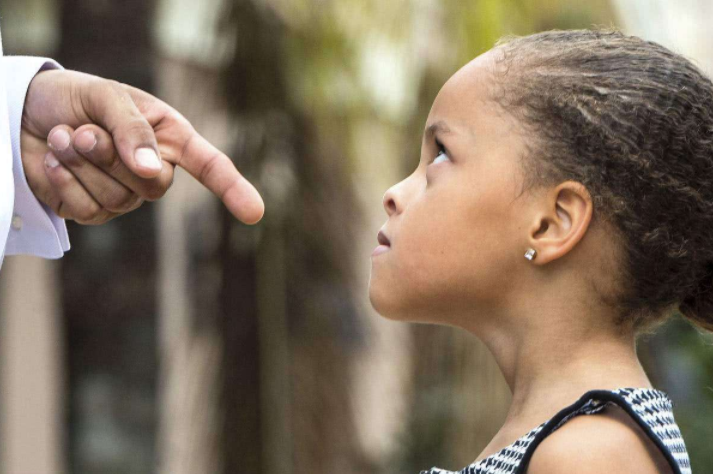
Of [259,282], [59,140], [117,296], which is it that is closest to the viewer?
[59,140]

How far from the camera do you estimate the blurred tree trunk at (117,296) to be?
15.8ft

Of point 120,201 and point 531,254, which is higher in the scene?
point 531,254

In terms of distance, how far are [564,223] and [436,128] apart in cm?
35

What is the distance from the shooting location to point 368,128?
477 cm

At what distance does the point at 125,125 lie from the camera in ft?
7.20

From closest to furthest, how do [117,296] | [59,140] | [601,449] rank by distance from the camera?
[601,449], [59,140], [117,296]

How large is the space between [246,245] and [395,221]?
2.65m

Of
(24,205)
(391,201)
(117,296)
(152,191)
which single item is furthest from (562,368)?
(117,296)

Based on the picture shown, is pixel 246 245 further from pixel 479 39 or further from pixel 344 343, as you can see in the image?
pixel 479 39

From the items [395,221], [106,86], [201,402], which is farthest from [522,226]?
[201,402]

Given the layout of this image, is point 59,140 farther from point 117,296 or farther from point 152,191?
point 117,296

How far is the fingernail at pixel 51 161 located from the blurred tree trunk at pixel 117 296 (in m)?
2.51

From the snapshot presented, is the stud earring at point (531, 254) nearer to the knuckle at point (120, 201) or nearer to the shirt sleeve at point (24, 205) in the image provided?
the knuckle at point (120, 201)

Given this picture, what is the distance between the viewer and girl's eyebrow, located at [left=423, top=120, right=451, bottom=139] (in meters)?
2.15
